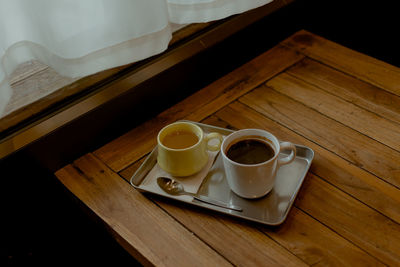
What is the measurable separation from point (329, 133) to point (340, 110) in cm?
9

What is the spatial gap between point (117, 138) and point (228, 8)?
38 cm

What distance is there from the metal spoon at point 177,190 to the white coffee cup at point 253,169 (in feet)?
0.11

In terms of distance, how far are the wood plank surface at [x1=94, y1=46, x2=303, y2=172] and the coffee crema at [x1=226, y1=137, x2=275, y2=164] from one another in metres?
0.22

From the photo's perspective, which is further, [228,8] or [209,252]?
[228,8]

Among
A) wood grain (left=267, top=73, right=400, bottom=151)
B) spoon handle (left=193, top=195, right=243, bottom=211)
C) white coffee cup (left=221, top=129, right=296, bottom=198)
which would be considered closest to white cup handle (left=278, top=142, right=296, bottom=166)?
white coffee cup (left=221, top=129, right=296, bottom=198)

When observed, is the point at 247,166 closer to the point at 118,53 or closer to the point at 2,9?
the point at 118,53

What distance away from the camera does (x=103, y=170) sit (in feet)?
3.09

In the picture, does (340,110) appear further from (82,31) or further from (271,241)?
(82,31)

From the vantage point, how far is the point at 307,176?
34.8 inches

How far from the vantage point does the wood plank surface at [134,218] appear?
766 mm

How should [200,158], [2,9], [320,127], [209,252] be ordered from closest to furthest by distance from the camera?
[2,9], [209,252], [200,158], [320,127]

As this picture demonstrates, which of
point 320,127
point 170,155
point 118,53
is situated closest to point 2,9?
point 118,53

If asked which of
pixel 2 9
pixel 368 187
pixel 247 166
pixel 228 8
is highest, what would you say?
pixel 2 9

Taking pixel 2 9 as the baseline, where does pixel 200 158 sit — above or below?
below
